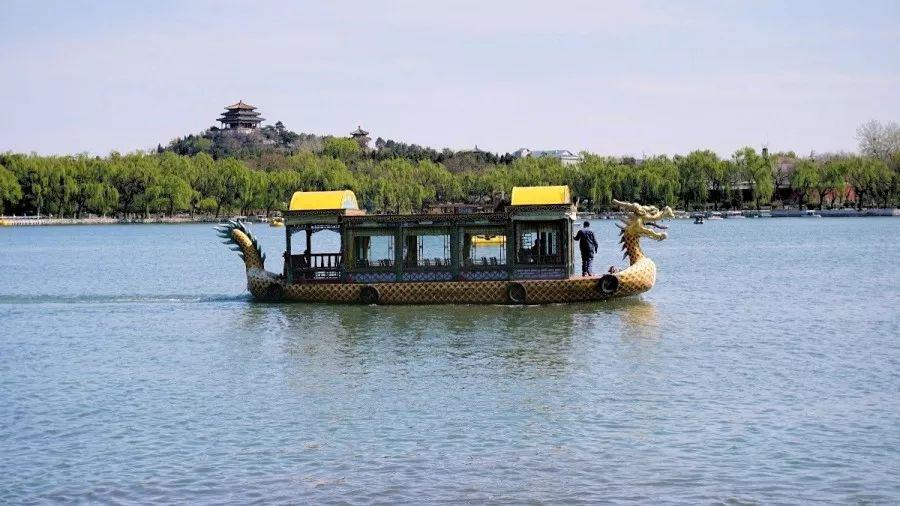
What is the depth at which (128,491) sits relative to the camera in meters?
12.7

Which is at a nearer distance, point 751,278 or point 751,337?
point 751,337

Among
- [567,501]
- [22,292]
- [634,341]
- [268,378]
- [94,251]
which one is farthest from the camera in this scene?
[94,251]

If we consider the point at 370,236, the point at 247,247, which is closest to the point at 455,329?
the point at 370,236

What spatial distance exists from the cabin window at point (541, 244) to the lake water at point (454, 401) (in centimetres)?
125

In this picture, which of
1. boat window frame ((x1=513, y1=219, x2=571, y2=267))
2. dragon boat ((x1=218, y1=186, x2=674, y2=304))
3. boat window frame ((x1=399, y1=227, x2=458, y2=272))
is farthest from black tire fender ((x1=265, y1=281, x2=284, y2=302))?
boat window frame ((x1=513, y1=219, x2=571, y2=267))

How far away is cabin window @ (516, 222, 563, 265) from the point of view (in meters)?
27.3

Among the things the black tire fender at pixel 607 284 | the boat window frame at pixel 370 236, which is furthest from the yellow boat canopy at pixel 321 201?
the black tire fender at pixel 607 284

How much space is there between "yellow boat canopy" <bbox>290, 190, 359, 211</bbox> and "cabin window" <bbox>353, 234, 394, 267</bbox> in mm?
921

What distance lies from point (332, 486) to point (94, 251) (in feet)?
179

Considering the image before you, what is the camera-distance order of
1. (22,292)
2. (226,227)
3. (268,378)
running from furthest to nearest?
(22,292)
(226,227)
(268,378)

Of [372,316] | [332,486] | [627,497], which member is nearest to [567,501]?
[627,497]

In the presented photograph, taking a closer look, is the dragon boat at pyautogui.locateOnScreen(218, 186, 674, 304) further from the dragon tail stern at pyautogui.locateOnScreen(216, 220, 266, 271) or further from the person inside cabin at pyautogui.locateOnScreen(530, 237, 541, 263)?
the dragon tail stern at pyautogui.locateOnScreen(216, 220, 266, 271)

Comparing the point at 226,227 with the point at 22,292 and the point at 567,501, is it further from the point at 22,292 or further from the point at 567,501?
the point at 567,501

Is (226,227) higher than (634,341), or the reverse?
(226,227)
